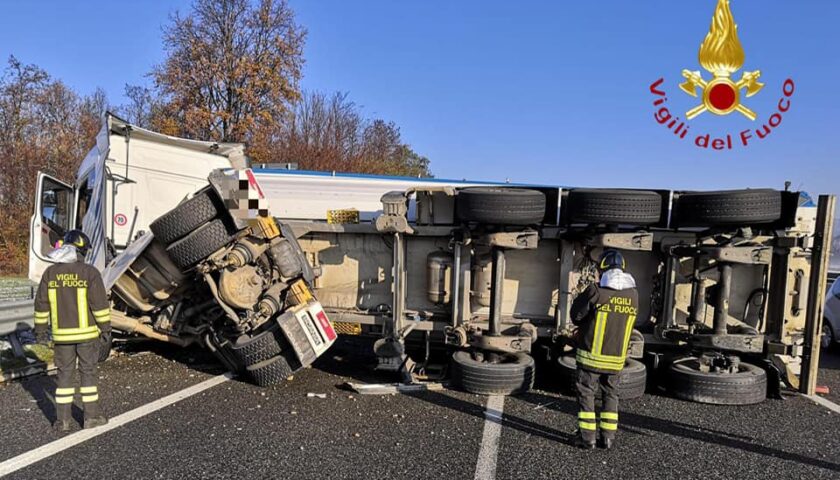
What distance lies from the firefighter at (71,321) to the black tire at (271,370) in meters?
1.30

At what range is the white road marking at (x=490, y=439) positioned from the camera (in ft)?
11.5

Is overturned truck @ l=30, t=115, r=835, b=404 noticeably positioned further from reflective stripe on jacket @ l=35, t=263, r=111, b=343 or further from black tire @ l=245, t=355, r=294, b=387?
reflective stripe on jacket @ l=35, t=263, r=111, b=343

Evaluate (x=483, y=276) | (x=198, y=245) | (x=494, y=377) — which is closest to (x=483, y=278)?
(x=483, y=276)

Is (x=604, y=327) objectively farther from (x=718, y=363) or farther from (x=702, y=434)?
(x=718, y=363)

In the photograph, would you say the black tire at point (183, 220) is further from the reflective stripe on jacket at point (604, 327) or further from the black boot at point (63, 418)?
the reflective stripe on jacket at point (604, 327)

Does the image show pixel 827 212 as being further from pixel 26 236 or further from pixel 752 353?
pixel 26 236

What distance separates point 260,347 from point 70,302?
1.63 metres

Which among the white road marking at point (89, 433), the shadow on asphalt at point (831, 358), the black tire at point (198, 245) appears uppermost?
the black tire at point (198, 245)

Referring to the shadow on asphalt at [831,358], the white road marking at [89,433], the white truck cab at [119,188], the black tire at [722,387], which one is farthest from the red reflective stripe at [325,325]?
the shadow on asphalt at [831,358]

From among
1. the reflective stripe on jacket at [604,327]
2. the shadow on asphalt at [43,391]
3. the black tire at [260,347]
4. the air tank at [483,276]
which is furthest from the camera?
the air tank at [483,276]

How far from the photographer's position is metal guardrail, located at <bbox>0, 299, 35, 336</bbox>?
534cm

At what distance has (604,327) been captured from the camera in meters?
4.00

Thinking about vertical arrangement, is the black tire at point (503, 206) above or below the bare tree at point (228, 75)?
below

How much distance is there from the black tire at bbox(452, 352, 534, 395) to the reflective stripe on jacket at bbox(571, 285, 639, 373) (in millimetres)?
1087
